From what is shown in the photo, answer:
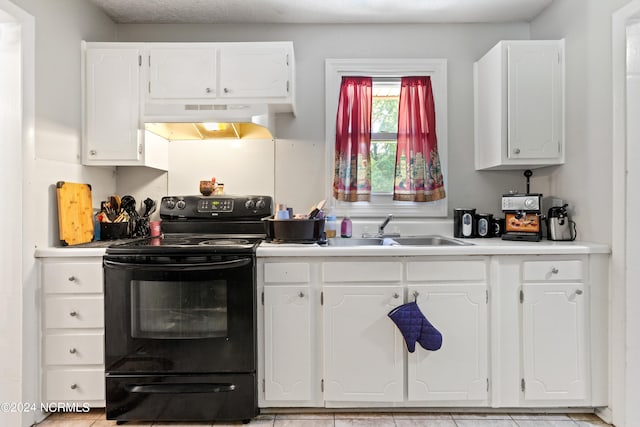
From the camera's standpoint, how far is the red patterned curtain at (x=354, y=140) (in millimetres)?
2803

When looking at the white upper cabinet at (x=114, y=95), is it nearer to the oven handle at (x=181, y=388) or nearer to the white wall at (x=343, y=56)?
the white wall at (x=343, y=56)

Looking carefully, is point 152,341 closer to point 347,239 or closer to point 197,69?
point 347,239

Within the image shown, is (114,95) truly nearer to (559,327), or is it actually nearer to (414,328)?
(414,328)

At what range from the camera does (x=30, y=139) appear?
6.84 ft

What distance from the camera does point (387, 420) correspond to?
2.12 meters

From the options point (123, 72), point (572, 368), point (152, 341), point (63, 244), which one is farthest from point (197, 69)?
point (572, 368)

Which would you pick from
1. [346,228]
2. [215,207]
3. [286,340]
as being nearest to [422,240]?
[346,228]

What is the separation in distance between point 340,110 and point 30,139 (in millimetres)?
1854

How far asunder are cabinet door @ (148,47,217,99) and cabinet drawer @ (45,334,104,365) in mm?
1465

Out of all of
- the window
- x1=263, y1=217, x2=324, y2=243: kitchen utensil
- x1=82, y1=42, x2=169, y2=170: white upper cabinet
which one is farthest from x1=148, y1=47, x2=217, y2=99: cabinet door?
the window

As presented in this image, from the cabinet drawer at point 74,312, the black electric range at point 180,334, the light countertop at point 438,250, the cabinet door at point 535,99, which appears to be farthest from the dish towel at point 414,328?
the cabinet drawer at point 74,312

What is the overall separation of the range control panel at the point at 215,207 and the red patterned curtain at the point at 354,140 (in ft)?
1.80

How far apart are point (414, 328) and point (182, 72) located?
6.73 ft

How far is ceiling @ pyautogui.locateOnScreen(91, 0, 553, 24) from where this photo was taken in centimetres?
259
